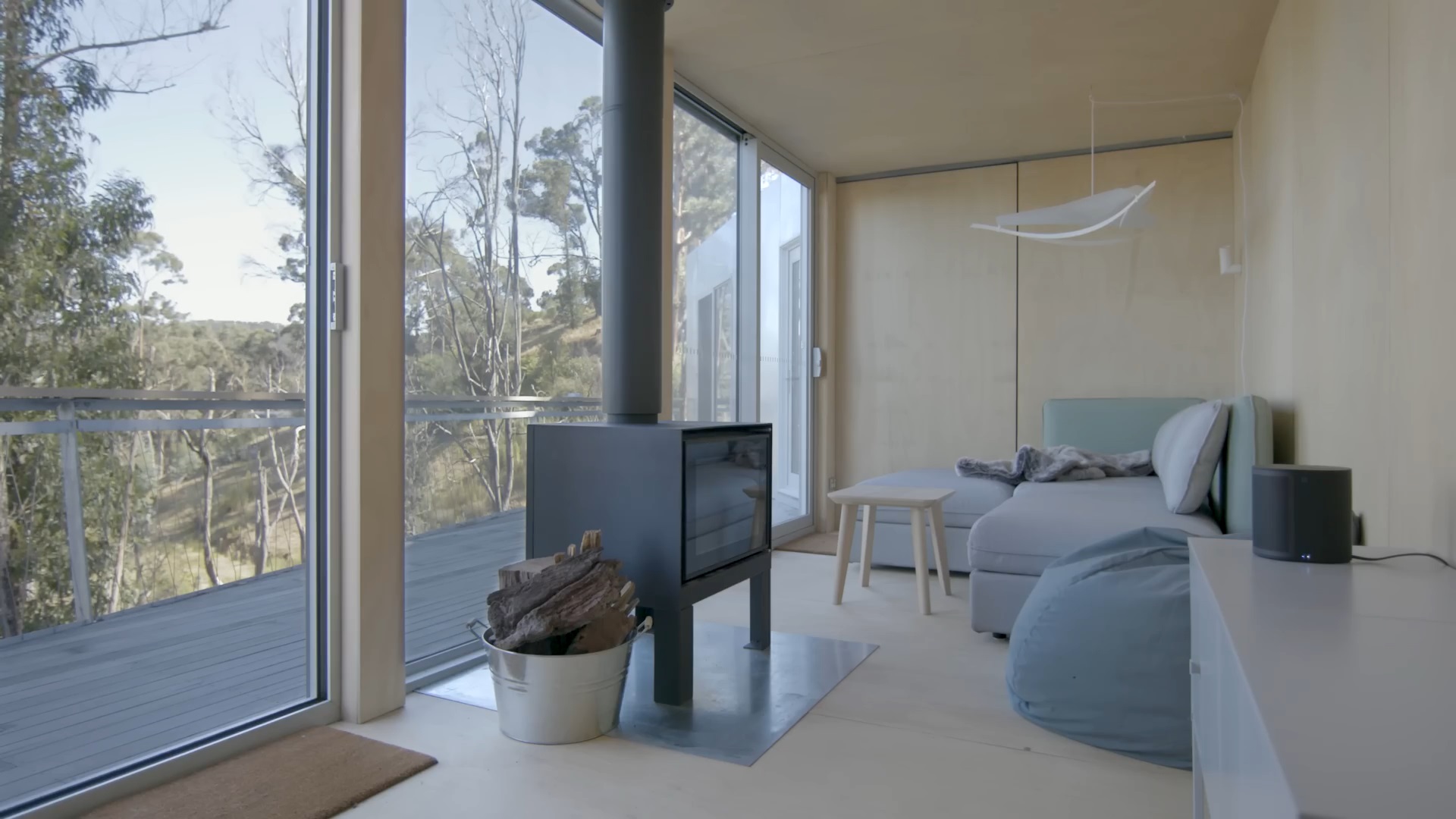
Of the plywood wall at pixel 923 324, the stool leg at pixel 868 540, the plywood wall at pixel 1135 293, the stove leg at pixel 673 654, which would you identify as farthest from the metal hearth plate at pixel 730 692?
the plywood wall at pixel 1135 293

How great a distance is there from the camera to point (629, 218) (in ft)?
8.63

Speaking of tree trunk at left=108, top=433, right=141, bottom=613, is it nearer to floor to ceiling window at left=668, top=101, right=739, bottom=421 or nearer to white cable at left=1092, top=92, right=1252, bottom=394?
floor to ceiling window at left=668, top=101, right=739, bottom=421

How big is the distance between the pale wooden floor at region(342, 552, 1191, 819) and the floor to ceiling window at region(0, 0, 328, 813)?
54 cm

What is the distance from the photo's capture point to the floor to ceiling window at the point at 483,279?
262cm

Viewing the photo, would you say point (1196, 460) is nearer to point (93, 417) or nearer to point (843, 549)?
point (843, 549)

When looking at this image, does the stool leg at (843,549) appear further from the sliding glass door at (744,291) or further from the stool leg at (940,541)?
the sliding glass door at (744,291)

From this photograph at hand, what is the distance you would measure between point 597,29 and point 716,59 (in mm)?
637

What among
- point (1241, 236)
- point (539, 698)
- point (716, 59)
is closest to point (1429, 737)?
point (539, 698)

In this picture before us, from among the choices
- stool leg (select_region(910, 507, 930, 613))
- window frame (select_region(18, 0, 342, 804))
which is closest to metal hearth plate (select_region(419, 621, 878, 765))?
window frame (select_region(18, 0, 342, 804))

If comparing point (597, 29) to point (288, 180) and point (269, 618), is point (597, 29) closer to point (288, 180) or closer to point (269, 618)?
point (288, 180)

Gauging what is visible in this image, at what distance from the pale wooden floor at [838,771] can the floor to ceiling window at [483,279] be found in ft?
1.79

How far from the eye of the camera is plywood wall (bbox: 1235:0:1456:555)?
1.54 m

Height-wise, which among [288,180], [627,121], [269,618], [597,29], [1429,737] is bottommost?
[269,618]

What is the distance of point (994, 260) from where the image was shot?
5367 mm
